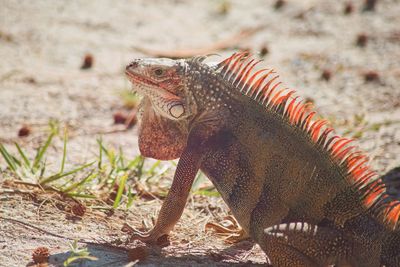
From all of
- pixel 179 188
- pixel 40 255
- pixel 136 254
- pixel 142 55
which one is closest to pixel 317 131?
pixel 179 188

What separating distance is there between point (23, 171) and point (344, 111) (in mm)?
3803

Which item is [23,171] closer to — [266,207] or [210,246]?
[210,246]

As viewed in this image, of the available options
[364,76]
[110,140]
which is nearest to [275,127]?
[110,140]

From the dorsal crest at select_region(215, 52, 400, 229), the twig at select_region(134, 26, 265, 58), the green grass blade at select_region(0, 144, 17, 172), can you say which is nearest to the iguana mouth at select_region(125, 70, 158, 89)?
the dorsal crest at select_region(215, 52, 400, 229)

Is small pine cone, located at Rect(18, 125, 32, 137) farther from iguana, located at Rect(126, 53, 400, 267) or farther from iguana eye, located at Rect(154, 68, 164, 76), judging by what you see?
iguana eye, located at Rect(154, 68, 164, 76)

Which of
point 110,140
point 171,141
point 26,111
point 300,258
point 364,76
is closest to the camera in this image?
point 300,258

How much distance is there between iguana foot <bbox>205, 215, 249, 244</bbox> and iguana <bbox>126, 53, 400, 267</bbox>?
509 millimetres

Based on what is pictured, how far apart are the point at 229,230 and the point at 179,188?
700mm

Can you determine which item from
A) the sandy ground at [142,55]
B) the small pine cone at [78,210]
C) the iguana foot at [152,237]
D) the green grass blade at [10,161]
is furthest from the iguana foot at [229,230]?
the green grass blade at [10,161]

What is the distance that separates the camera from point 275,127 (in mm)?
4082

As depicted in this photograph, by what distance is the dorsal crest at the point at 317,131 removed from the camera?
12.6 feet

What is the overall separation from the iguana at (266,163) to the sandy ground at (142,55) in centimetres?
51

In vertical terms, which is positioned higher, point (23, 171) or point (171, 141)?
point (171, 141)

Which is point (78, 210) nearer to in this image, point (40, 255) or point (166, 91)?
point (40, 255)
